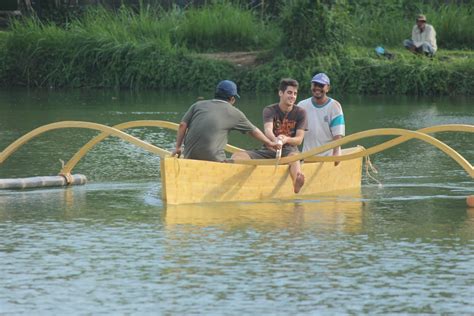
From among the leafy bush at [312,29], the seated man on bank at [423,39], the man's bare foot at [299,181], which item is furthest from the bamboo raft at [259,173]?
the leafy bush at [312,29]

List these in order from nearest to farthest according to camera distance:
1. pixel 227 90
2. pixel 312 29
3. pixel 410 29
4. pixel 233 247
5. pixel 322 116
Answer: pixel 233 247 < pixel 227 90 < pixel 322 116 < pixel 312 29 < pixel 410 29

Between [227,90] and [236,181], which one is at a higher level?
[227,90]

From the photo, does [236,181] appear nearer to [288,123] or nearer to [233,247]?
[288,123]

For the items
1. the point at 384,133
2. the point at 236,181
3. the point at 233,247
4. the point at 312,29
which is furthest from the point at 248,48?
the point at 233,247

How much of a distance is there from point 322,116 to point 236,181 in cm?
155

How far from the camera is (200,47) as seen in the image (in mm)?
31703

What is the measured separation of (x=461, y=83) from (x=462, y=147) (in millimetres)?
8910

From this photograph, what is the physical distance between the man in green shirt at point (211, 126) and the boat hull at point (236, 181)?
25cm

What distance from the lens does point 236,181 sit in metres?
14.0

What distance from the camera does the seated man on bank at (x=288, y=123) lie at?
14336 millimetres

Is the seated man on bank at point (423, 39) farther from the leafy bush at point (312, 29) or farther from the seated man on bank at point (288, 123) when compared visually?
the seated man on bank at point (288, 123)

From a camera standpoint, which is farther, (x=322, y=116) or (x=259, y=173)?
(x=322, y=116)

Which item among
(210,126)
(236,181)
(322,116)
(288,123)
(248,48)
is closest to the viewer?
(210,126)

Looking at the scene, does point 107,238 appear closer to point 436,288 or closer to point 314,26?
point 436,288
